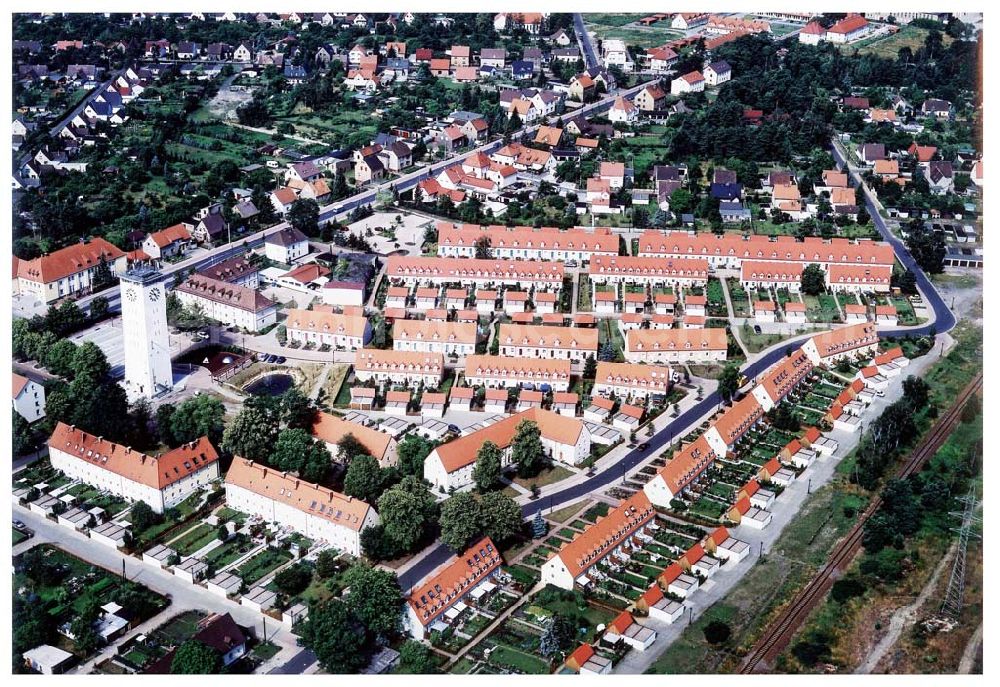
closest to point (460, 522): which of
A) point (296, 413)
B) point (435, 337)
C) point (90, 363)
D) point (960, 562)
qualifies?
point (296, 413)

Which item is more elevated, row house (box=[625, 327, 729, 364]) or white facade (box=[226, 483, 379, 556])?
row house (box=[625, 327, 729, 364])

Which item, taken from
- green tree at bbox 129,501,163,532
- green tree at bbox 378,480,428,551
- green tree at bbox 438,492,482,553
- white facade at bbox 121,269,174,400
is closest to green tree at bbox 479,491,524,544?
green tree at bbox 438,492,482,553

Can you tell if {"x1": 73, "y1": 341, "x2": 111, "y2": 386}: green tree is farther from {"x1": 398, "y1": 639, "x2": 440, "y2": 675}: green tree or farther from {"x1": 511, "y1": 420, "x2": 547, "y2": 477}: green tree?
{"x1": 398, "y1": 639, "x2": 440, "y2": 675}: green tree

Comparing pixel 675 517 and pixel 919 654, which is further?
pixel 675 517

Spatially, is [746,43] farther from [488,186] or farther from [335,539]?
[335,539]

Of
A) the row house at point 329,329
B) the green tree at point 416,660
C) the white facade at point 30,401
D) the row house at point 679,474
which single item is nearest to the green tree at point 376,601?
the green tree at point 416,660

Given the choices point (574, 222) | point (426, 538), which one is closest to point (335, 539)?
point (426, 538)
